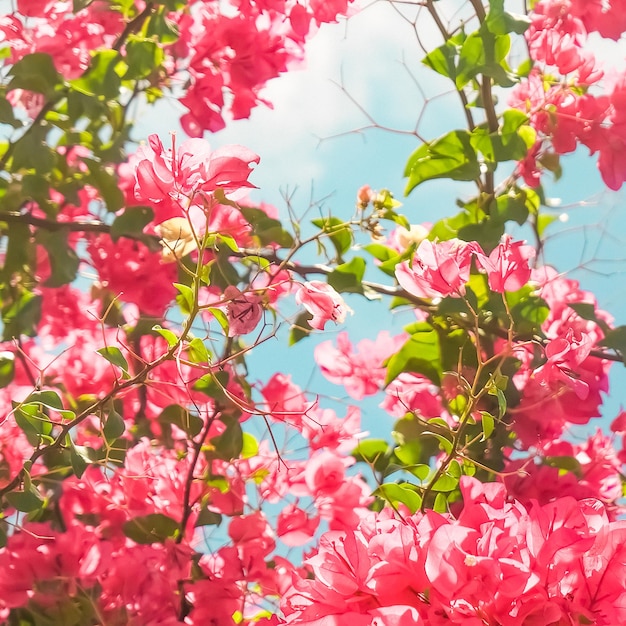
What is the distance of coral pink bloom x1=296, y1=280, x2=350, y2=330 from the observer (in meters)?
0.47

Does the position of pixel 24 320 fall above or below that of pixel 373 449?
above

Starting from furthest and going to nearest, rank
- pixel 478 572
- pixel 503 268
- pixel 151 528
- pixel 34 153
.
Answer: pixel 34 153 → pixel 151 528 → pixel 503 268 → pixel 478 572

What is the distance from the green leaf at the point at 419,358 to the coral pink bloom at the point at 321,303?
26 cm

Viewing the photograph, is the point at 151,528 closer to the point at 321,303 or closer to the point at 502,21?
the point at 321,303

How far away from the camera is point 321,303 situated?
473 millimetres

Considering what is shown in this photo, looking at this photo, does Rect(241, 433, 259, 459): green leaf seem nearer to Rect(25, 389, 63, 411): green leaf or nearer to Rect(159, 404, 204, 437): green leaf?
Rect(159, 404, 204, 437): green leaf

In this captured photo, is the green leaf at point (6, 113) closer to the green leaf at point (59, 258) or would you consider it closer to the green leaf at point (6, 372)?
the green leaf at point (59, 258)

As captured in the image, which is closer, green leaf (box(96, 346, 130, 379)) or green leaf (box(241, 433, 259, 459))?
green leaf (box(96, 346, 130, 379))

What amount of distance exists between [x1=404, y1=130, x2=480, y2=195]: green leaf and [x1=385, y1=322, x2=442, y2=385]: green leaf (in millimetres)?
124

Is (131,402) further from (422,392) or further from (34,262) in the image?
(422,392)

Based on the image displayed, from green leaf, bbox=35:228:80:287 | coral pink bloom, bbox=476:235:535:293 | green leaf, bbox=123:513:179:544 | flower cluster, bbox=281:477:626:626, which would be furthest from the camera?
green leaf, bbox=35:228:80:287

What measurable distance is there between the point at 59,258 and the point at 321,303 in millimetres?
373

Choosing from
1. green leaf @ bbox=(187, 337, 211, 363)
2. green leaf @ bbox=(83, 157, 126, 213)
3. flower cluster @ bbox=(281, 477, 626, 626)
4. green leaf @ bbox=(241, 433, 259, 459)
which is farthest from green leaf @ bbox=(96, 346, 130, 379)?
green leaf @ bbox=(83, 157, 126, 213)

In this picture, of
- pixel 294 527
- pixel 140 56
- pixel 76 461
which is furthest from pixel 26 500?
pixel 140 56
